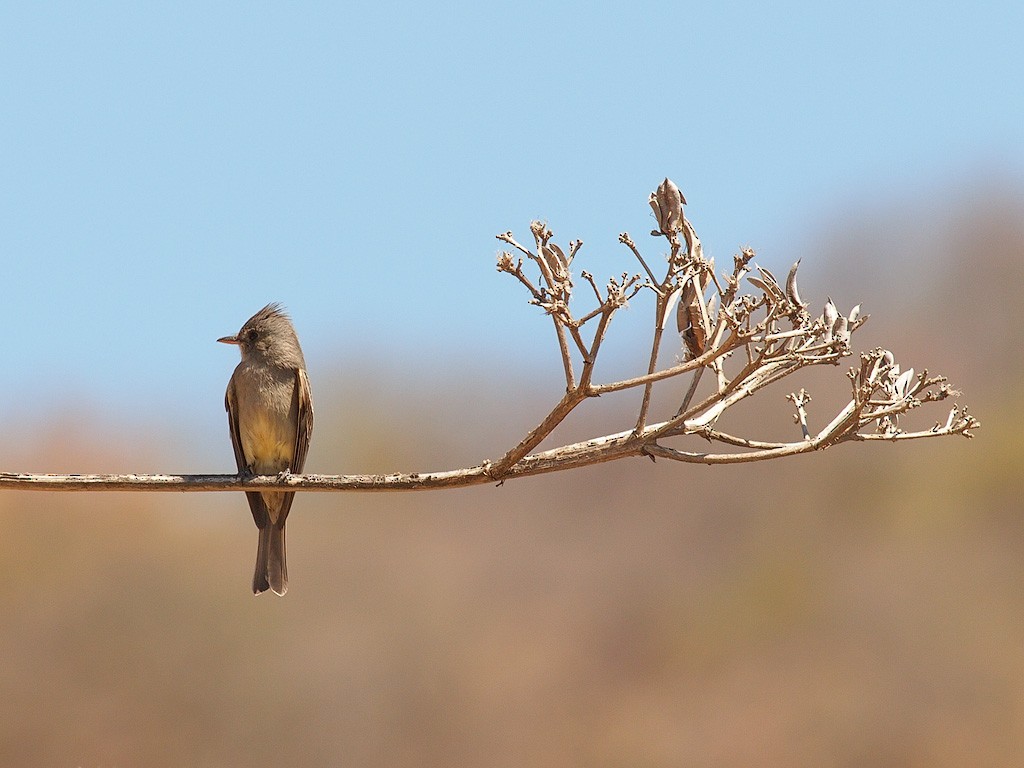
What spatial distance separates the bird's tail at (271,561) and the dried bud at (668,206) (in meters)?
3.59

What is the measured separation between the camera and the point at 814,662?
98.9 ft

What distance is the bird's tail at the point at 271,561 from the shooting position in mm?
7301

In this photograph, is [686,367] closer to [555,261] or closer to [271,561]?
[555,261]

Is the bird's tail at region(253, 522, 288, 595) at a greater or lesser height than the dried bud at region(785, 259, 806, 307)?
lesser

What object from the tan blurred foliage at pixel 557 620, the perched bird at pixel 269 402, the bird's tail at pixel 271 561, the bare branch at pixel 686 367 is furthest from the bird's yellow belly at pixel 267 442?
the tan blurred foliage at pixel 557 620

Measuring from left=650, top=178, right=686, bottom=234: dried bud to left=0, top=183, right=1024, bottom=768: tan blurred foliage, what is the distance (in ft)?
59.2

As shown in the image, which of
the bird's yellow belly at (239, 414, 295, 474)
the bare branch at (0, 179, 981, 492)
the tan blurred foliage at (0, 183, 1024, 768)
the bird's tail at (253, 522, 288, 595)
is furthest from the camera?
the tan blurred foliage at (0, 183, 1024, 768)

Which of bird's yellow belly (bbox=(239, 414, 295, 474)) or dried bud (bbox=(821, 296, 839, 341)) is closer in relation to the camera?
dried bud (bbox=(821, 296, 839, 341))

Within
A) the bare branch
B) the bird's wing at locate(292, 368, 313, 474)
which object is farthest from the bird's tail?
the bare branch

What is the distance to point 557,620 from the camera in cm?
3259

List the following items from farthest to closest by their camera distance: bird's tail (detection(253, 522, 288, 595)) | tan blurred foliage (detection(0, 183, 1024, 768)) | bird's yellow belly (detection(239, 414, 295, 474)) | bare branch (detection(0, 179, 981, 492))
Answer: tan blurred foliage (detection(0, 183, 1024, 768)) → bird's yellow belly (detection(239, 414, 295, 474)) → bird's tail (detection(253, 522, 288, 595)) → bare branch (detection(0, 179, 981, 492))

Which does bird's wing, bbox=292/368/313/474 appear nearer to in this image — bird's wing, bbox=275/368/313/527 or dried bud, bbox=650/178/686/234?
bird's wing, bbox=275/368/313/527

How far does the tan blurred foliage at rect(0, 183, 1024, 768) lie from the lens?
2617cm

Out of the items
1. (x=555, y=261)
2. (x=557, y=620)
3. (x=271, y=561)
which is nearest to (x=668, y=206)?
(x=555, y=261)
